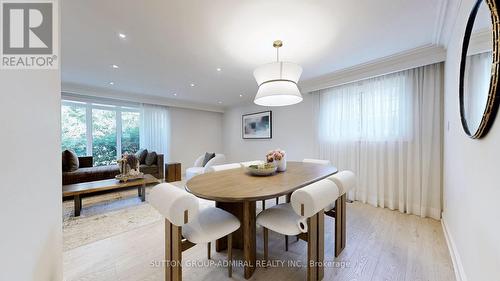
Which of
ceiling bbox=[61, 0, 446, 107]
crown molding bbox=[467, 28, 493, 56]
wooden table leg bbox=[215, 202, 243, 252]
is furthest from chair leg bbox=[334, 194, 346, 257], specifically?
ceiling bbox=[61, 0, 446, 107]

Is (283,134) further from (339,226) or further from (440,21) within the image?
(440,21)

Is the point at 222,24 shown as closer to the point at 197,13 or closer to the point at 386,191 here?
the point at 197,13

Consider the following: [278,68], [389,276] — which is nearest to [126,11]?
[278,68]

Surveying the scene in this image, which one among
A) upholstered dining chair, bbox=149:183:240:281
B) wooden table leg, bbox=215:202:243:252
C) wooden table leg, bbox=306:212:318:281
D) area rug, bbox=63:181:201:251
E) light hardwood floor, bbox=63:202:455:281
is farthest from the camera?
area rug, bbox=63:181:201:251

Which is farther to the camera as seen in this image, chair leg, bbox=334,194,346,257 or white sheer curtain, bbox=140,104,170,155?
white sheer curtain, bbox=140,104,170,155

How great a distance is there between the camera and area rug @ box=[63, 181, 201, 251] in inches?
84.3

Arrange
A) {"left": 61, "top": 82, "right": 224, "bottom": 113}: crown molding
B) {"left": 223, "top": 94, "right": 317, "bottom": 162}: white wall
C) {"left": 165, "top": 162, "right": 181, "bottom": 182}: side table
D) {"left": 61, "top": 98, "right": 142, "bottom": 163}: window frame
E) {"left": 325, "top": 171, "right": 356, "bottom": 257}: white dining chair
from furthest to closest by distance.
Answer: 1. {"left": 165, "top": 162, "right": 181, "bottom": 182}: side table
2. {"left": 61, "top": 98, "right": 142, "bottom": 163}: window frame
3. {"left": 223, "top": 94, "right": 317, "bottom": 162}: white wall
4. {"left": 61, "top": 82, "right": 224, "bottom": 113}: crown molding
5. {"left": 325, "top": 171, "right": 356, "bottom": 257}: white dining chair

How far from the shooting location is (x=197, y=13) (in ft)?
5.59

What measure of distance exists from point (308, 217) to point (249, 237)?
1.65 ft

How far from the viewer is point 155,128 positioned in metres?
5.30

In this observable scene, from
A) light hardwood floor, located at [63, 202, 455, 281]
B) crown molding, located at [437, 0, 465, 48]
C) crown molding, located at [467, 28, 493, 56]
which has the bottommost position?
light hardwood floor, located at [63, 202, 455, 281]

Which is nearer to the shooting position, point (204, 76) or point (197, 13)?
point (197, 13)

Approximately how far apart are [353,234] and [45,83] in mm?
3052

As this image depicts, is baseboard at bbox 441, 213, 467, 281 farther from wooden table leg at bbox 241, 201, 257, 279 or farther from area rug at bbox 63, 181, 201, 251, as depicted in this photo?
area rug at bbox 63, 181, 201, 251
